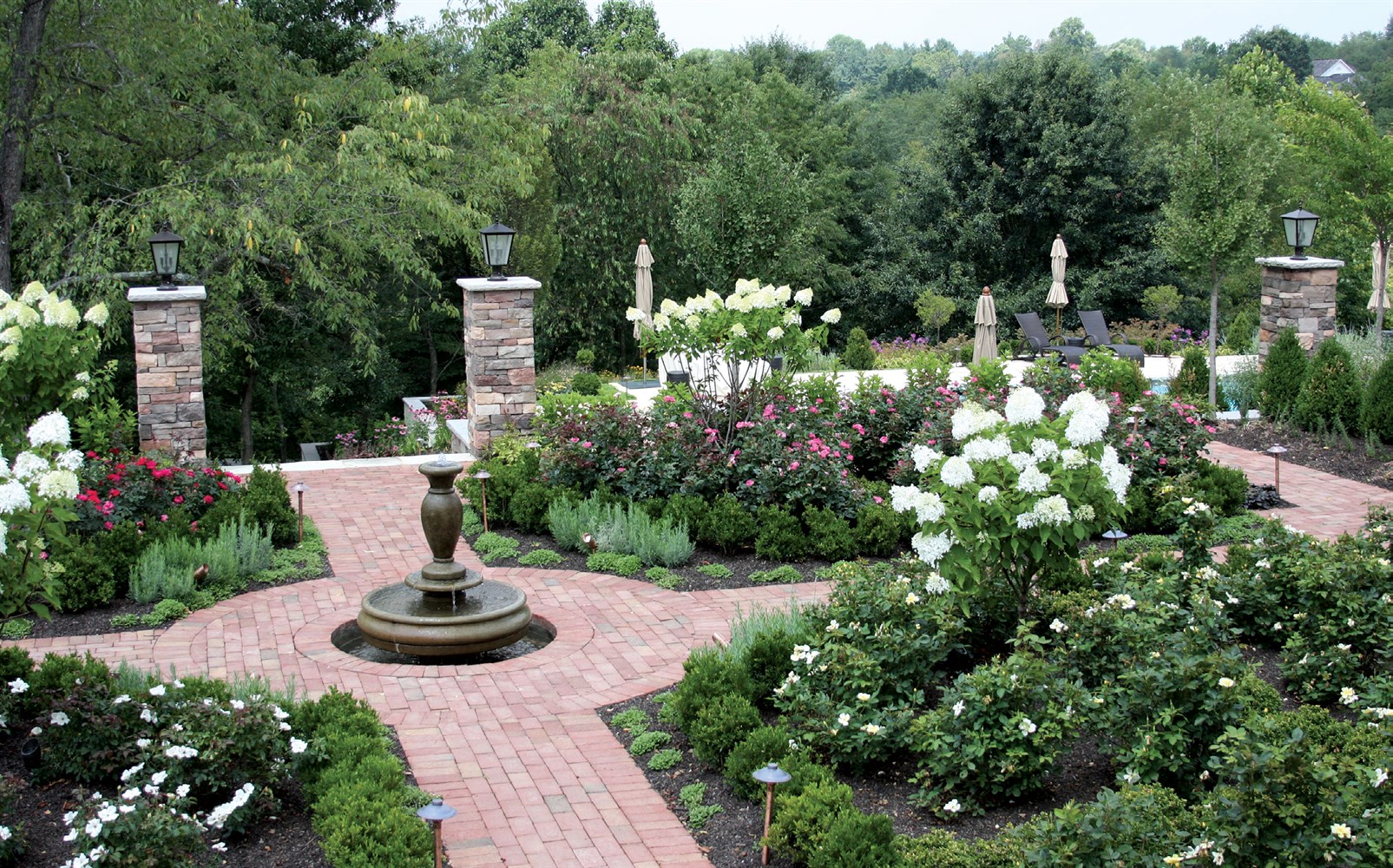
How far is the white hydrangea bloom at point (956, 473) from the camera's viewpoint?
5.42m

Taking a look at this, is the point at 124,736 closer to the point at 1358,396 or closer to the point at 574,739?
the point at 574,739

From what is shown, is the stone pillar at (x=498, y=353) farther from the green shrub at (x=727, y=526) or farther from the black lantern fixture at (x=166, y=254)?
the green shrub at (x=727, y=526)

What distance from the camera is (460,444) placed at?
12.8m

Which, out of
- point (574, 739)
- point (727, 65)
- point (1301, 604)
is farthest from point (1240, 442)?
point (727, 65)

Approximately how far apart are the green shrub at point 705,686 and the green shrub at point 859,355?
12706mm

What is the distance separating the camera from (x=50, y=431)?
510 centimetres

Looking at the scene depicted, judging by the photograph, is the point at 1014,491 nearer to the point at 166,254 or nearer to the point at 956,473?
the point at 956,473

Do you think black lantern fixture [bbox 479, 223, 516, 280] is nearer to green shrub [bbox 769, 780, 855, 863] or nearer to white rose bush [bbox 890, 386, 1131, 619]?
white rose bush [bbox 890, 386, 1131, 619]

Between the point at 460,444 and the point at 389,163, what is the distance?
13.5ft

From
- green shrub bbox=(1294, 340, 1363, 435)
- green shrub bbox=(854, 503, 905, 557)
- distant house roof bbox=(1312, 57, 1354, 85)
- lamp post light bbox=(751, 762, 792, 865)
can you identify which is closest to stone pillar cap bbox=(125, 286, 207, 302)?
green shrub bbox=(854, 503, 905, 557)

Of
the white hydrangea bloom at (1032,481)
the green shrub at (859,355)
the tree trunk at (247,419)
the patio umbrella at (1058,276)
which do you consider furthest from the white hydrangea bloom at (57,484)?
the patio umbrella at (1058,276)

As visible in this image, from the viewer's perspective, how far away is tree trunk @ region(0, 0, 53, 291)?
12719 millimetres

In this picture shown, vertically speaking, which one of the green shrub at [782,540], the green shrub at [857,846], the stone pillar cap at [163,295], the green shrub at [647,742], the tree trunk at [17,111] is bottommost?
the green shrub at [647,742]

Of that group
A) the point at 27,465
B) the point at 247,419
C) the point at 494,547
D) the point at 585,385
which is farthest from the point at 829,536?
the point at 247,419
